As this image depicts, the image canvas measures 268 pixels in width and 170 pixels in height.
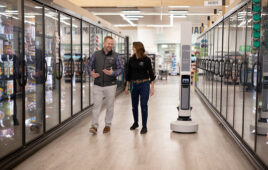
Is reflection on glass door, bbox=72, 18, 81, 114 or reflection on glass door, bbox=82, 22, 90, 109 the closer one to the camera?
reflection on glass door, bbox=72, 18, 81, 114

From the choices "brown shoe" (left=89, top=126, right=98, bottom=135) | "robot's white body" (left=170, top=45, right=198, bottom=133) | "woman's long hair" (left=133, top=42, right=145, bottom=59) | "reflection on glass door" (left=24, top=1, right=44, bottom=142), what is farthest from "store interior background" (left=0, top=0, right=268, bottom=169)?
"woman's long hair" (left=133, top=42, right=145, bottom=59)

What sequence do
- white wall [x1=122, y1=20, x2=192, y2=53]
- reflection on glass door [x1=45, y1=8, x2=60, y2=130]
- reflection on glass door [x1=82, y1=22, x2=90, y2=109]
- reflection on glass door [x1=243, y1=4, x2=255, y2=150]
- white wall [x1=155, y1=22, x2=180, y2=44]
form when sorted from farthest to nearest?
white wall [x1=155, y1=22, x2=180, y2=44] < white wall [x1=122, y1=20, x2=192, y2=53] < reflection on glass door [x1=82, y1=22, x2=90, y2=109] < reflection on glass door [x1=45, y1=8, x2=60, y2=130] < reflection on glass door [x1=243, y1=4, x2=255, y2=150]

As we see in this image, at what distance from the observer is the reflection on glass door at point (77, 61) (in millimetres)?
6958

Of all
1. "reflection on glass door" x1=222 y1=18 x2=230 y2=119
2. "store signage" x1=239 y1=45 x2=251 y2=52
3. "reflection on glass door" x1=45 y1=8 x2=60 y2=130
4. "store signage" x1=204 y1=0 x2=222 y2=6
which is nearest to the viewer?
"store signage" x1=239 y1=45 x2=251 y2=52

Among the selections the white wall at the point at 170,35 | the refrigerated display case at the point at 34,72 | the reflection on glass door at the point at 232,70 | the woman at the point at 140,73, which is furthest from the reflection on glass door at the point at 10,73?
the white wall at the point at 170,35

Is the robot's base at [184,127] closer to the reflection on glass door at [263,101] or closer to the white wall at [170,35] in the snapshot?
the reflection on glass door at [263,101]

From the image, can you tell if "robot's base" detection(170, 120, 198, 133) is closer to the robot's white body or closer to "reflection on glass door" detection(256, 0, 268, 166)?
the robot's white body

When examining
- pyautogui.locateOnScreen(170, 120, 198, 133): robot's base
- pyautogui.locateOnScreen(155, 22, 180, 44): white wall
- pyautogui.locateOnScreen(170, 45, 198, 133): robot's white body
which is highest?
pyautogui.locateOnScreen(155, 22, 180, 44): white wall

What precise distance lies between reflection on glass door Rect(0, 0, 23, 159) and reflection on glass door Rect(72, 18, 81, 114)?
266 cm

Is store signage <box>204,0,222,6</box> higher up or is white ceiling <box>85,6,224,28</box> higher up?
white ceiling <box>85,6,224,28</box>

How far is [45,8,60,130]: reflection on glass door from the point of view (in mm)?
5434

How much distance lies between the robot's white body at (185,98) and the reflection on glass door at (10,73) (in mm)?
2848

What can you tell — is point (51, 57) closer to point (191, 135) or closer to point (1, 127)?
point (1, 127)

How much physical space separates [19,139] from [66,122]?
1.87 m
